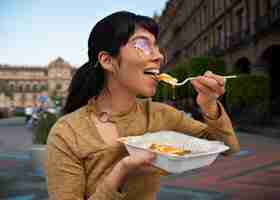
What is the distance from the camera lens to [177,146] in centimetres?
135

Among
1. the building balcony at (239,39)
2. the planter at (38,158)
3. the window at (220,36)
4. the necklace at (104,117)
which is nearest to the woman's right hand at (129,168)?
the necklace at (104,117)

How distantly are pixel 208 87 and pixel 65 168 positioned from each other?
1.91 feet

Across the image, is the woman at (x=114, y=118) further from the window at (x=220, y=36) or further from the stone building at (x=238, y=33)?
the window at (x=220, y=36)

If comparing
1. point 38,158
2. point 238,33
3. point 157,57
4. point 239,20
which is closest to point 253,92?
point 238,33

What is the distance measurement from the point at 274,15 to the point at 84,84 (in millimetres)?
20537

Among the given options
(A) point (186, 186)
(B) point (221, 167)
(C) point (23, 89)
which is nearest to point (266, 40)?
(B) point (221, 167)

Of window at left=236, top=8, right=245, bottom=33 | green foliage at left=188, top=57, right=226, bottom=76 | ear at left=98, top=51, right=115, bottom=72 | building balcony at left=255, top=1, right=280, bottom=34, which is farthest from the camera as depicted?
window at left=236, top=8, right=245, bottom=33

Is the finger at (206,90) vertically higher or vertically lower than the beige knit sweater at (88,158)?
higher

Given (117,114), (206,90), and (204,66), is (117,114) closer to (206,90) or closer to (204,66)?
(206,90)

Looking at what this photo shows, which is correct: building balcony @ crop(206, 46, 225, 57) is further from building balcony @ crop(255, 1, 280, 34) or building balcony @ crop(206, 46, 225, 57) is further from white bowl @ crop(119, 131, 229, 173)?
white bowl @ crop(119, 131, 229, 173)

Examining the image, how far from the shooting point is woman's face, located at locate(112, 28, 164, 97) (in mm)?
1243

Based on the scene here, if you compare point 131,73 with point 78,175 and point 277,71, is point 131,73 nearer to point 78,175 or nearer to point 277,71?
point 78,175

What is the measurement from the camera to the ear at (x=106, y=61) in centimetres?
130

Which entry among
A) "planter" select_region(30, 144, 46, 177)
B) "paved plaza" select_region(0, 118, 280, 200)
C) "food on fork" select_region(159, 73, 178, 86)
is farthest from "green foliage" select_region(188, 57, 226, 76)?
"food on fork" select_region(159, 73, 178, 86)
